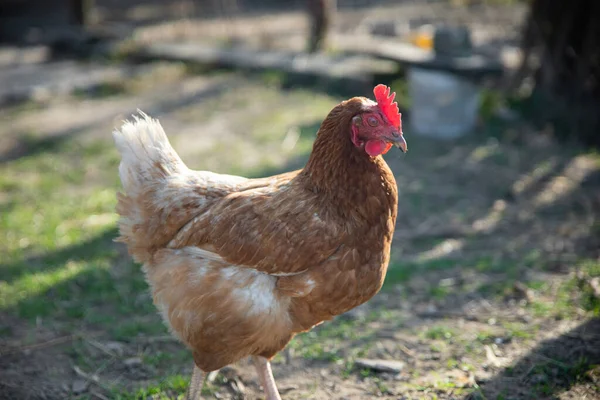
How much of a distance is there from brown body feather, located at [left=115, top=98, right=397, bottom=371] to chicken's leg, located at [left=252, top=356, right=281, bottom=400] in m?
0.13

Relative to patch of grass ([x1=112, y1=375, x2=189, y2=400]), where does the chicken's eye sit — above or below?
above

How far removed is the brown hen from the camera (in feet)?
8.68

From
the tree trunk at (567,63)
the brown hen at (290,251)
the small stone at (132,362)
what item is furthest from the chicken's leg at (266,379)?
the tree trunk at (567,63)

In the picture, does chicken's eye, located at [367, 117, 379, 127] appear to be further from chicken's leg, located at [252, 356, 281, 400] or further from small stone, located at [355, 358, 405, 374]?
small stone, located at [355, 358, 405, 374]

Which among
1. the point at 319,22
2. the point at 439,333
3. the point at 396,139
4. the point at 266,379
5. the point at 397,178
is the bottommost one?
the point at 439,333

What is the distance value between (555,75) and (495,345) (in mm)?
4825

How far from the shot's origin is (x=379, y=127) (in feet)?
8.63

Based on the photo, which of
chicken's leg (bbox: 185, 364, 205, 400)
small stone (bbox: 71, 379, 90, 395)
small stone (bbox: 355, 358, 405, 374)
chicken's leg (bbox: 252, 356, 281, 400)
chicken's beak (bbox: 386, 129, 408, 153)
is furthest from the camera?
small stone (bbox: 355, 358, 405, 374)

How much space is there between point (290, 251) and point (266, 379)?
829mm

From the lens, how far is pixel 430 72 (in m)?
6.93

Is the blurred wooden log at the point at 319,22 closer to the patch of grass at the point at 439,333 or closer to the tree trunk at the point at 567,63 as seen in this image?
the tree trunk at the point at 567,63

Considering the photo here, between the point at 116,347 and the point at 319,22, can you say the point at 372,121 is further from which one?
the point at 319,22

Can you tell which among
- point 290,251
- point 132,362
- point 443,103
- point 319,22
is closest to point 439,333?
point 290,251

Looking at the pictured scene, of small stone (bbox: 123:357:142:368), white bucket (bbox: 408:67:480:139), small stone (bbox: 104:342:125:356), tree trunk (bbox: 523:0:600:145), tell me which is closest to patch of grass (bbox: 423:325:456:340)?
small stone (bbox: 123:357:142:368)
